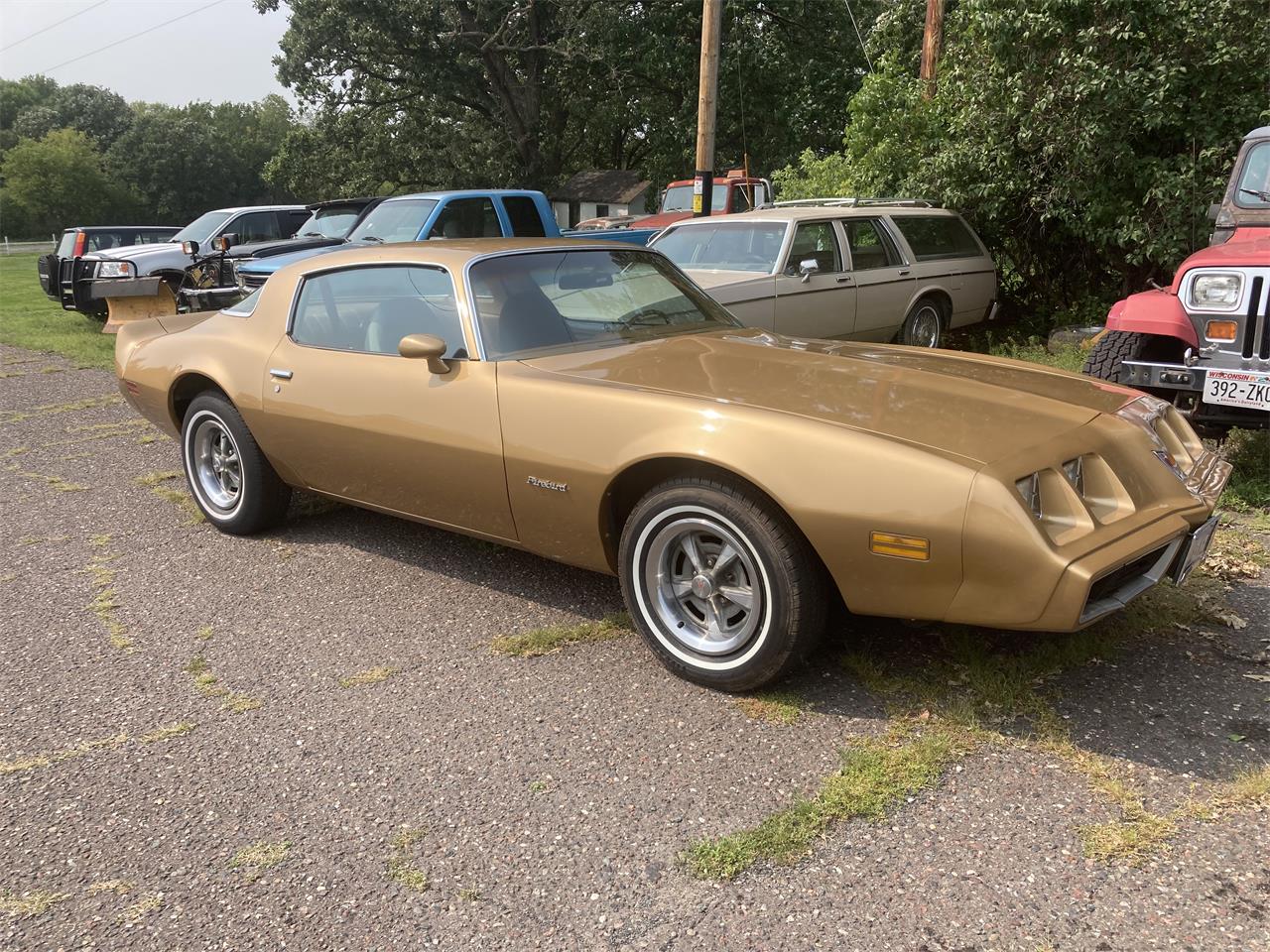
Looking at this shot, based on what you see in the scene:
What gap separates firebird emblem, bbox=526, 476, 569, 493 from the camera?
3.37m

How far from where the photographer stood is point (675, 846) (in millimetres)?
2443

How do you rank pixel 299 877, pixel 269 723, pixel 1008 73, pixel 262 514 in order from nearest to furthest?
pixel 299 877 < pixel 269 723 < pixel 262 514 < pixel 1008 73

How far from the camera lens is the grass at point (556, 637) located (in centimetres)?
354

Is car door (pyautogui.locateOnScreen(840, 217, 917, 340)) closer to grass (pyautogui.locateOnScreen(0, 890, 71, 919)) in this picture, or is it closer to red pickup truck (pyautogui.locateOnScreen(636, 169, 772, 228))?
grass (pyautogui.locateOnScreen(0, 890, 71, 919))

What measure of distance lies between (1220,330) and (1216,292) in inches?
8.0

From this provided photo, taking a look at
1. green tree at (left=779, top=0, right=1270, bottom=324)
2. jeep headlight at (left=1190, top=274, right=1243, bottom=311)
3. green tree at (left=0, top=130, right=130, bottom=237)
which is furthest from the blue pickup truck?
green tree at (left=0, top=130, right=130, bottom=237)

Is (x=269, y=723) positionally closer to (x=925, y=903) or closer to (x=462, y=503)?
(x=462, y=503)

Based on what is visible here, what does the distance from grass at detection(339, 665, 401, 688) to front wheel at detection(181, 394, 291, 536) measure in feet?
5.32

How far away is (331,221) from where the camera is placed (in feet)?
38.4

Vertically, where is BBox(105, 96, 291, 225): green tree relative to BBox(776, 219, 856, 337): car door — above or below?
above

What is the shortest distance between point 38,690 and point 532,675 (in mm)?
1682

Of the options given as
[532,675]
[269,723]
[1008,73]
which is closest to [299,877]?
[269,723]

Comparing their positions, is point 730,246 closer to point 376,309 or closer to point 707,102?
point 707,102

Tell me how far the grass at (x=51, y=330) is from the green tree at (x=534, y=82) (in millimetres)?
12264
